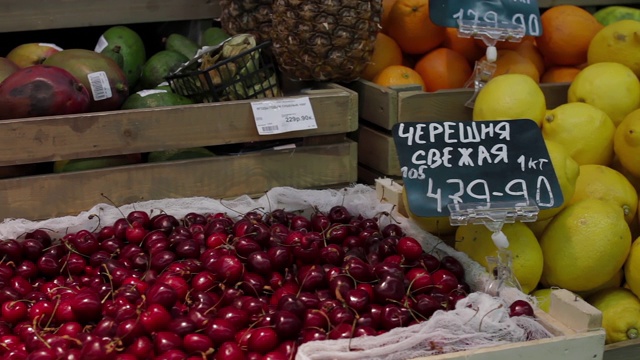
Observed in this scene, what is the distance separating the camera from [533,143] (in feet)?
5.62

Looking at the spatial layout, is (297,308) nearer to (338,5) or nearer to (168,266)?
(168,266)

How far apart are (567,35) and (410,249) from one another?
3.98ft

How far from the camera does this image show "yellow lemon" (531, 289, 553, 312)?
1702mm

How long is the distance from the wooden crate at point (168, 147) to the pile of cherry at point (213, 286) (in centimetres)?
17


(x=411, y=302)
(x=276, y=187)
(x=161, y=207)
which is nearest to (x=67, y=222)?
(x=161, y=207)

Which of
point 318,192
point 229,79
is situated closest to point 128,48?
point 229,79

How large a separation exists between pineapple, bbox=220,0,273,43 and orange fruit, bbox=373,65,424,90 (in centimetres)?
47

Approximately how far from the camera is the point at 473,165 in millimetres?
1669

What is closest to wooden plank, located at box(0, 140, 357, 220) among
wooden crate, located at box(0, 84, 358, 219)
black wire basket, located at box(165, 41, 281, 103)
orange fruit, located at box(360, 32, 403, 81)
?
wooden crate, located at box(0, 84, 358, 219)

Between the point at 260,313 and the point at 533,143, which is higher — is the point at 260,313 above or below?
below

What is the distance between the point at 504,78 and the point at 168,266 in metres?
1.02

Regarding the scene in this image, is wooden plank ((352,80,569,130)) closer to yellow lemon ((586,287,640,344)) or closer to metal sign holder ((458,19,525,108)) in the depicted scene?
metal sign holder ((458,19,525,108))

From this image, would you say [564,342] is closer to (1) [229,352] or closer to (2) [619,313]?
(2) [619,313]

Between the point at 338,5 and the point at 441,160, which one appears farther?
the point at 338,5
